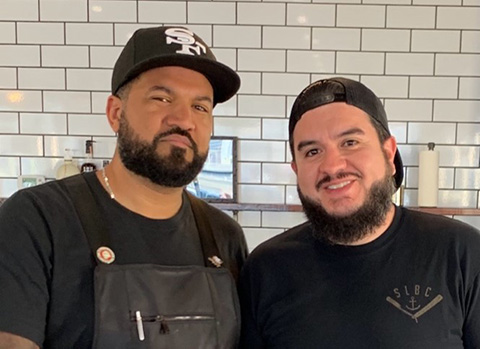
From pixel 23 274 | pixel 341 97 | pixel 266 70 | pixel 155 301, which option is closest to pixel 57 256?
pixel 23 274

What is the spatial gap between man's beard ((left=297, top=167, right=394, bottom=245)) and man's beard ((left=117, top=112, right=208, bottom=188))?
0.30 metres

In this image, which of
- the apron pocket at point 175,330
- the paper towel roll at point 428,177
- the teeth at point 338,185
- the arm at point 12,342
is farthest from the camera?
the paper towel roll at point 428,177

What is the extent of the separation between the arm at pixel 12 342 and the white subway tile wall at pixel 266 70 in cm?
122

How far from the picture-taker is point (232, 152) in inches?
77.9

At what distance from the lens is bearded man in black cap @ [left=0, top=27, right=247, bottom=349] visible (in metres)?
0.91

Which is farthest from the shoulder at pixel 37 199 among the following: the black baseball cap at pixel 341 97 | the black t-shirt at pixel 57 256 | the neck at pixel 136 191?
the black baseball cap at pixel 341 97

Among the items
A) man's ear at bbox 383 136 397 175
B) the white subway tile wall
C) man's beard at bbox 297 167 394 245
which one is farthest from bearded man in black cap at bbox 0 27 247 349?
the white subway tile wall

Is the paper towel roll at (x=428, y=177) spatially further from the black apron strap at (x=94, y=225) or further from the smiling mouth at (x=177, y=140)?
the smiling mouth at (x=177, y=140)

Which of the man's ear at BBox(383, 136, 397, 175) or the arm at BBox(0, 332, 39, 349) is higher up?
the man's ear at BBox(383, 136, 397, 175)

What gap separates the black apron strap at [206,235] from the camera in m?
1.13

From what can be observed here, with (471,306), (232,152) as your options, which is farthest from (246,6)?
(471,306)

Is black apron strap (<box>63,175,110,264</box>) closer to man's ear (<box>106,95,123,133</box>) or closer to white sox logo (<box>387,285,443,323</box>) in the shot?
man's ear (<box>106,95,123,133</box>)

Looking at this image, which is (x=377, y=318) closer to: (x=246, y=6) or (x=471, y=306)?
(x=471, y=306)

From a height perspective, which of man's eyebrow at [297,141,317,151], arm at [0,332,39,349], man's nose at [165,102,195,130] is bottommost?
arm at [0,332,39,349]
